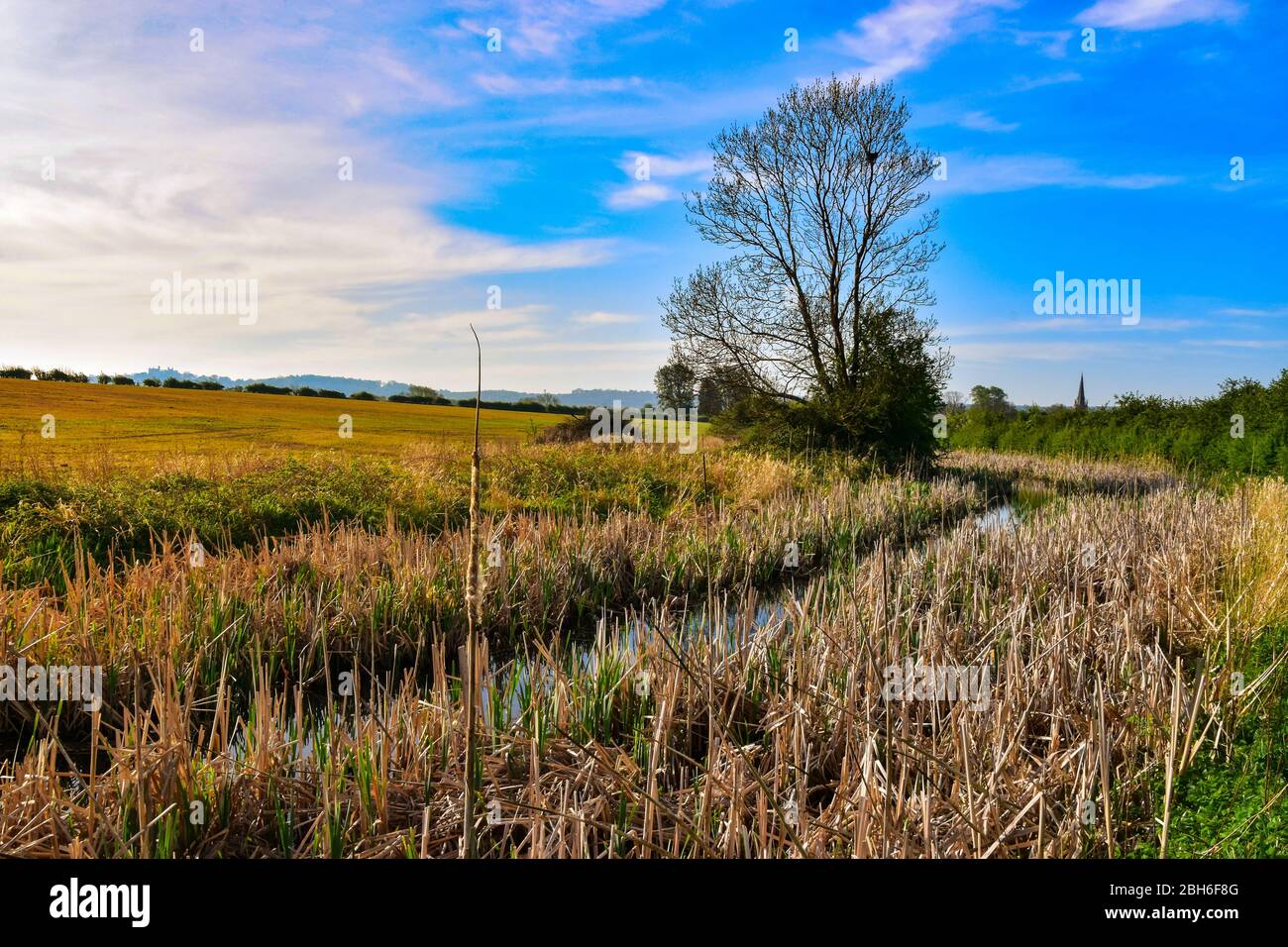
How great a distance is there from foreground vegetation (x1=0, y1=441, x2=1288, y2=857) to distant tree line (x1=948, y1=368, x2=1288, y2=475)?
936cm

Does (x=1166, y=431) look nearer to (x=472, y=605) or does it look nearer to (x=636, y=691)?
(x=636, y=691)

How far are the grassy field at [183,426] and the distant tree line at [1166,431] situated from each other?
1895 centimetres

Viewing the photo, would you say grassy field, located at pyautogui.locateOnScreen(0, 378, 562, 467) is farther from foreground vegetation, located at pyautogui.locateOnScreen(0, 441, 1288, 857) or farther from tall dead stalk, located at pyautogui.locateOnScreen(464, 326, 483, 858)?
tall dead stalk, located at pyautogui.locateOnScreen(464, 326, 483, 858)

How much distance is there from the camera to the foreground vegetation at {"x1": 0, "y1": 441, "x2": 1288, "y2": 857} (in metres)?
2.71

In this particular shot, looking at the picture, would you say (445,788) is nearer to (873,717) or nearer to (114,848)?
(114,848)

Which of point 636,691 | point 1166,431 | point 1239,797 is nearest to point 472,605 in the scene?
point 636,691

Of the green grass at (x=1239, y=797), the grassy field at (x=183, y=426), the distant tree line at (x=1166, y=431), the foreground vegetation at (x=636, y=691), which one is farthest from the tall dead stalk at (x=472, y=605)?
the distant tree line at (x=1166, y=431)

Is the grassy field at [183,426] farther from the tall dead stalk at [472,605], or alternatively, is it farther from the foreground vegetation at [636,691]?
the tall dead stalk at [472,605]

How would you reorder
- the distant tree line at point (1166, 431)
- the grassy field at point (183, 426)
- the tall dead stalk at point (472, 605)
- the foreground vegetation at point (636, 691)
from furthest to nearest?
1. the distant tree line at point (1166, 431)
2. the grassy field at point (183, 426)
3. the foreground vegetation at point (636, 691)
4. the tall dead stalk at point (472, 605)

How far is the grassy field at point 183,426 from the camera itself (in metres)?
14.9

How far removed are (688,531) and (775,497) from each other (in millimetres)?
4147

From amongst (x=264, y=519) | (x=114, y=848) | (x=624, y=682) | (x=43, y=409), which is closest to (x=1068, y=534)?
(x=624, y=682)

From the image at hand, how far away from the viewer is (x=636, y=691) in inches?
163

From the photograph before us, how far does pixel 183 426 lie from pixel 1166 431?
101 feet
